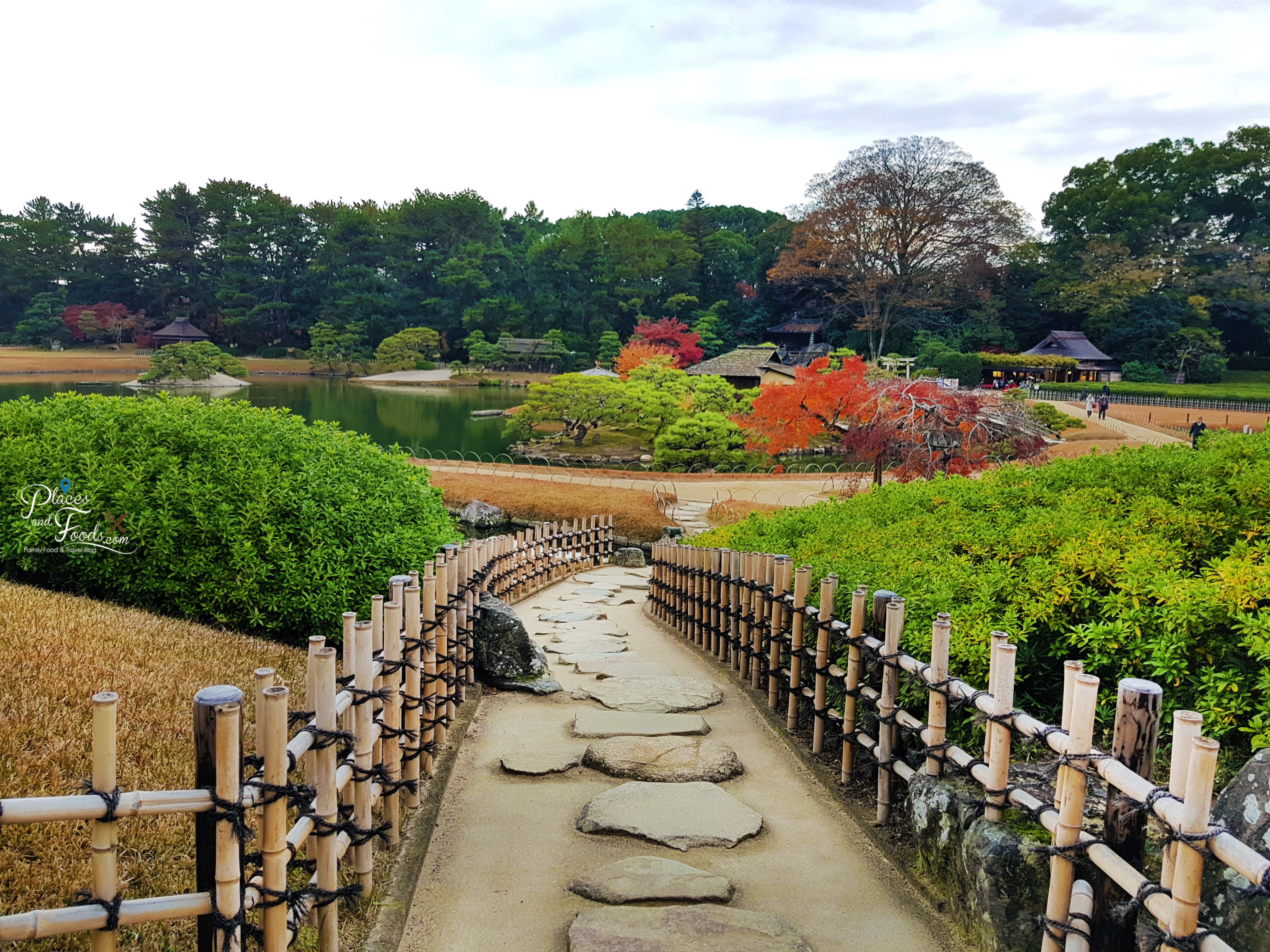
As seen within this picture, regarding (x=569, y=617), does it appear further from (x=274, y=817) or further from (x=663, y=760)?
(x=274, y=817)

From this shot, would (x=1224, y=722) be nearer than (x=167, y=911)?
No

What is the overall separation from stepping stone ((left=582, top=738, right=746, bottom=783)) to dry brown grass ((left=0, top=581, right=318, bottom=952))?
158 centimetres

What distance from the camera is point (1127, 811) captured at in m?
2.27

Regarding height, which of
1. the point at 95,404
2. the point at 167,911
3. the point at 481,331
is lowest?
the point at 167,911

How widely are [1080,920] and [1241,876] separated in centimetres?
44

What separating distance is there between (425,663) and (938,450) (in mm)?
12402

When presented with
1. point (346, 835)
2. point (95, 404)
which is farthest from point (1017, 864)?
point (95, 404)

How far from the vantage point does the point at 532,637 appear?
728 cm

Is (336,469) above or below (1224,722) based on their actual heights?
above

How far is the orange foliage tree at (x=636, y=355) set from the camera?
1575 inches

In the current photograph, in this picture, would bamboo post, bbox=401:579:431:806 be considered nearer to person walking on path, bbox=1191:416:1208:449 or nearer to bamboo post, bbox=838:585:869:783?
bamboo post, bbox=838:585:869:783

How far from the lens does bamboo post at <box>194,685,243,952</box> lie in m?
2.04

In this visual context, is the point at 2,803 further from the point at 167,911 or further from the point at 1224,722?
the point at 1224,722

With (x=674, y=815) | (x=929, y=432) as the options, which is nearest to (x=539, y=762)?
(x=674, y=815)
